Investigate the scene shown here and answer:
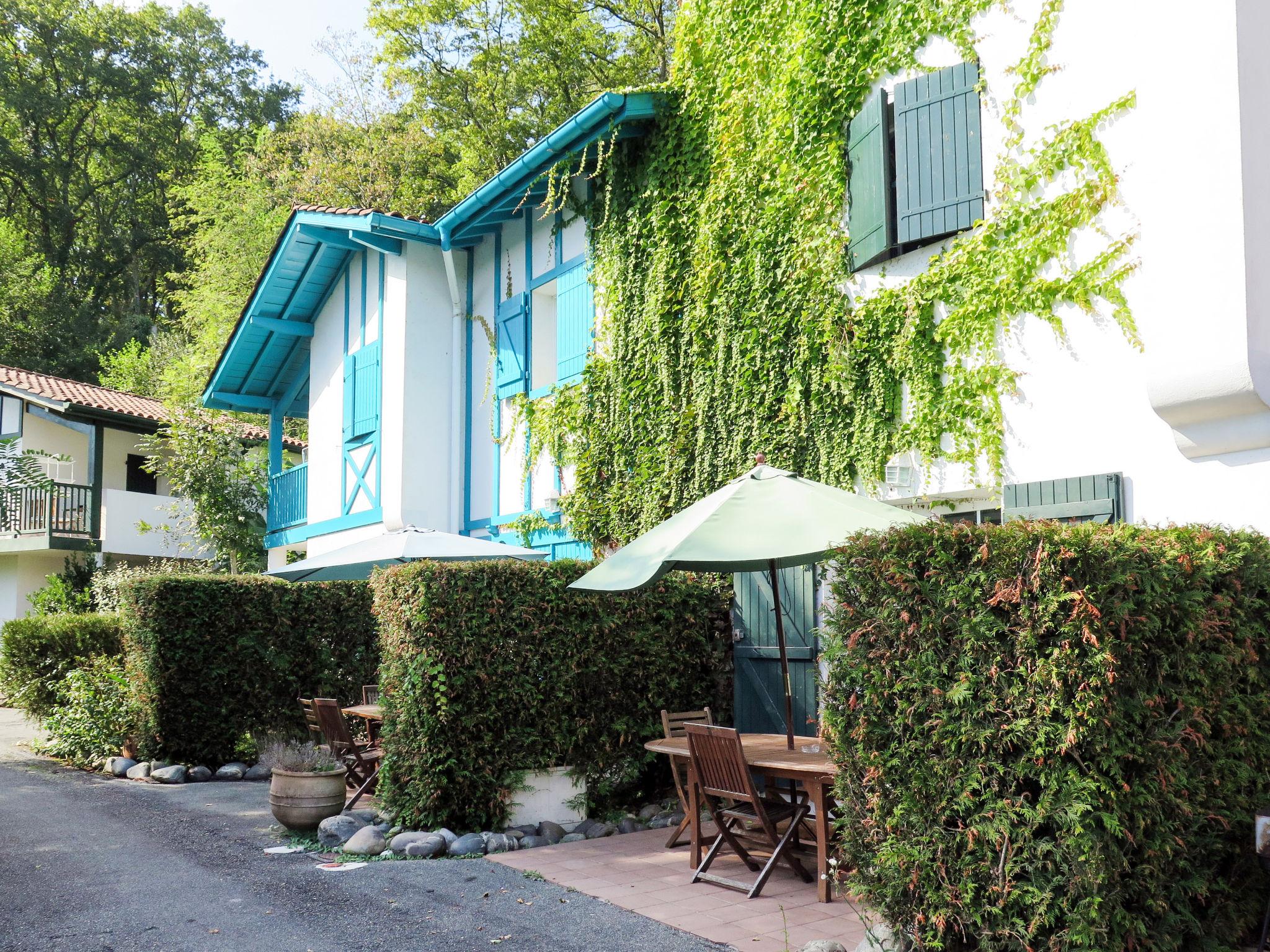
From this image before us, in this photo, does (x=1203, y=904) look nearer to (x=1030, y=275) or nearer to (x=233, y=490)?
(x=1030, y=275)

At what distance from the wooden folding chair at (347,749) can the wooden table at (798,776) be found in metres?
2.65

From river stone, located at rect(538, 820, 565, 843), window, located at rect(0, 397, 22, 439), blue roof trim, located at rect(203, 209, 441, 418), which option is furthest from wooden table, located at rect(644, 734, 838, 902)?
window, located at rect(0, 397, 22, 439)

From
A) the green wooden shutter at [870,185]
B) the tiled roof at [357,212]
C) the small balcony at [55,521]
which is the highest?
the tiled roof at [357,212]

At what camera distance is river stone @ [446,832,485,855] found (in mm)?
7164

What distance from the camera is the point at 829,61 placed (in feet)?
27.5

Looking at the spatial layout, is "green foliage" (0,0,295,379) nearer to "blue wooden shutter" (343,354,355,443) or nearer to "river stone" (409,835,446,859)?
"blue wooden shutter" (343,354,355,443)

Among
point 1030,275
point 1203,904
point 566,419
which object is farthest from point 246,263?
point 1203,904

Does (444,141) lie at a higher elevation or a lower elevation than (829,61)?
A: higher

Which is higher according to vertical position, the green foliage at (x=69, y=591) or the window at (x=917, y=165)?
the window at (x=917, y=165)

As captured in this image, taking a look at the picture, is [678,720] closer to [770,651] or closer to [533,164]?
[770,651]

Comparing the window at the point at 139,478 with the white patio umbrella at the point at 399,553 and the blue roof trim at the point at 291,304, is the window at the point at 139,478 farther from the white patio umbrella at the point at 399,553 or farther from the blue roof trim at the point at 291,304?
the white patio umbrella at the point at 399,553

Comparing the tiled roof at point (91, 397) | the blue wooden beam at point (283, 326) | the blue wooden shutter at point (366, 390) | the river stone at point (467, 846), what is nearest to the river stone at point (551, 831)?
the river stone at point (467, 846)

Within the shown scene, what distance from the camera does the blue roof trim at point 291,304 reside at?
44.3 feet

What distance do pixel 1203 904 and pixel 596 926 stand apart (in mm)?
2776
